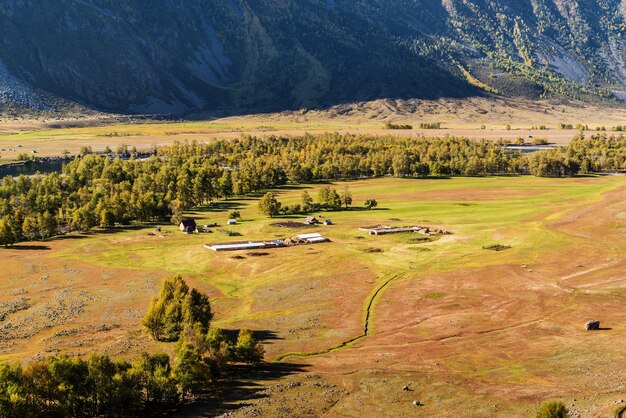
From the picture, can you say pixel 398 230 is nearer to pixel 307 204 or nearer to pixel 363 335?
pixel 307 204

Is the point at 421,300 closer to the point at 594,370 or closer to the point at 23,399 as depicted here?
the point at 594,370

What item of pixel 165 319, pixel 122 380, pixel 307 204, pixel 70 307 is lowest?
pixel 70 307

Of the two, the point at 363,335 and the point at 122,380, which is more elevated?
the point at 122,380

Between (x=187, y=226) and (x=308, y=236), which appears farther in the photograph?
(x=187, y=226)

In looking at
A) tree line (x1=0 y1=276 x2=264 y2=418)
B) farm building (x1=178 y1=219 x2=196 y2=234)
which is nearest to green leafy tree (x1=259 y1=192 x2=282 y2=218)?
farm building (x1=178 y1=219 x2=196 y2=234)

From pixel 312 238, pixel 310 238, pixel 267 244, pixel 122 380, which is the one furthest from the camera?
pixel 310 238

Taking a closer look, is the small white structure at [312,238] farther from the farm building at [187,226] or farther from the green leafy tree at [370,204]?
the green leafy tree at [370,204]

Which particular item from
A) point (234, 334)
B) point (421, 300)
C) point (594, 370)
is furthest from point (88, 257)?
point (594, 370)

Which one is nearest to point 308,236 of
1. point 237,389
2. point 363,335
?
point 363,335
